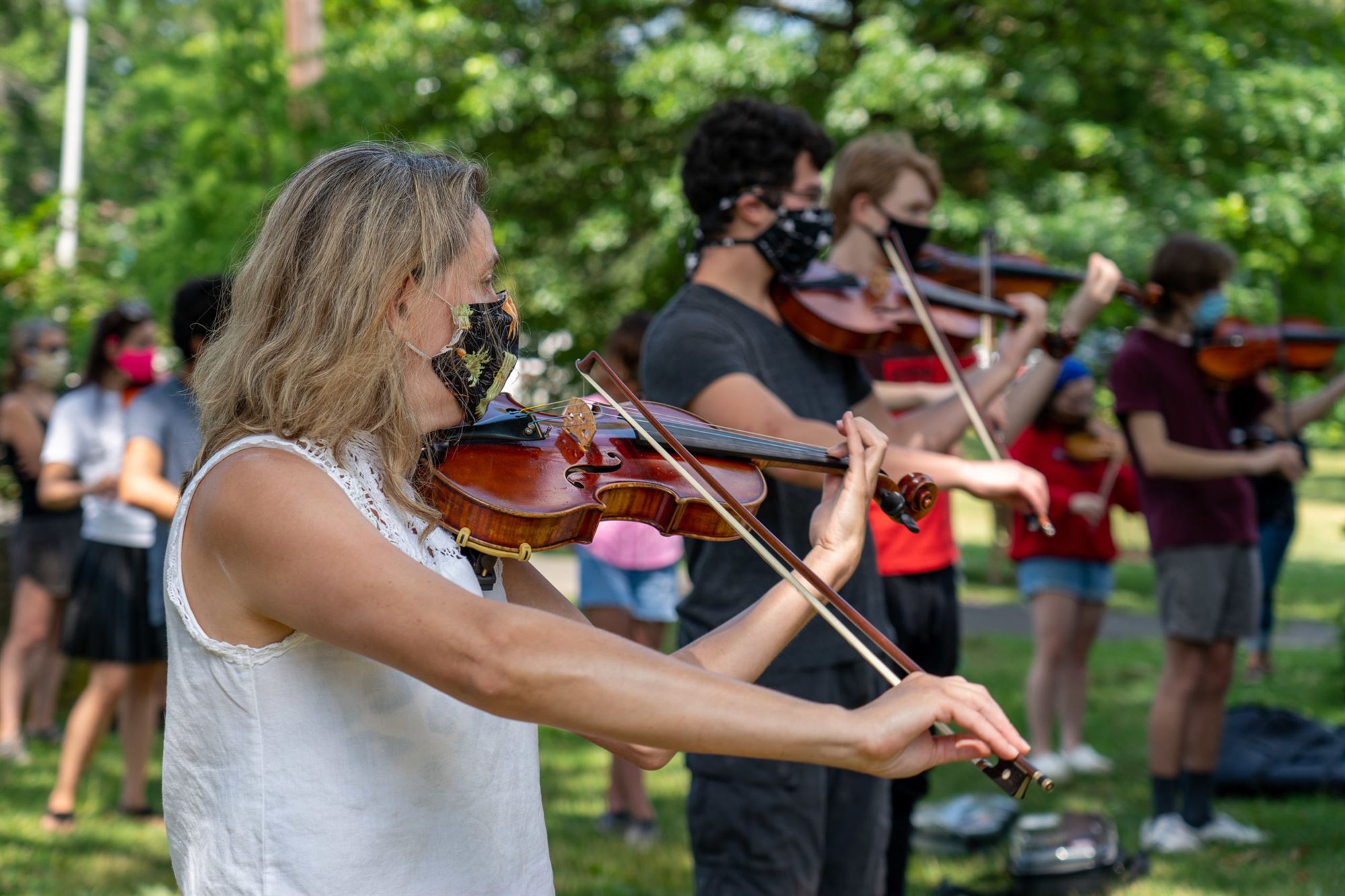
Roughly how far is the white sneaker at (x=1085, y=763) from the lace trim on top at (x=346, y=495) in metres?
4.95

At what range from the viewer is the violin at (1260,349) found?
16.0 ft

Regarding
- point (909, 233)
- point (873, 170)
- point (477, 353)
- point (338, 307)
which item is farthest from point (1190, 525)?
point (338, 307)

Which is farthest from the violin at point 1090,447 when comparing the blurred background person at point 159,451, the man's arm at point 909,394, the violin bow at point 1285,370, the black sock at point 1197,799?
the blurred background person at point 159,451

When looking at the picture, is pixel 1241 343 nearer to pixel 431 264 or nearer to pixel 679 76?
pixel 431 264

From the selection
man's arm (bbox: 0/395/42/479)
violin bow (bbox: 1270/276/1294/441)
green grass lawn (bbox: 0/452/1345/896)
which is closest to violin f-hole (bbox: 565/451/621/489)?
green grass lawn (bbox: 0/452/1345/896)

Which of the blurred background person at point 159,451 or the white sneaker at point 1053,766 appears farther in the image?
the white sneaker at point 1053,766

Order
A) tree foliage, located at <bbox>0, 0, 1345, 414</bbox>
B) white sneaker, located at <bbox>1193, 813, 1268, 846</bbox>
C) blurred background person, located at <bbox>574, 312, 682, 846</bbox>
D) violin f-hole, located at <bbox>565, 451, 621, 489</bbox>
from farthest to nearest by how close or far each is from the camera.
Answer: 1. tree foliage, located at <bbox>0, 0, 1345, 414</bbox>
2. blurred background person, located at <bbox>574, 312, 682, 846</bbox>
3. white sneaker, located at <bbox>1193, 813, 1268, 846</bbox>
4. violin f-hole, located at <bbox>565, 451, 621, 489</bbox>

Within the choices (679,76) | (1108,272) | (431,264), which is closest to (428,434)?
(431,264)

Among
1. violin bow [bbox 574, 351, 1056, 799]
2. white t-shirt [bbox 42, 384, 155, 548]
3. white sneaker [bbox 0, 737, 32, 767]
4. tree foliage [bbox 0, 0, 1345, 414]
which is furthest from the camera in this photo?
tree foliage [bbox 0, 0, 1345, 414]

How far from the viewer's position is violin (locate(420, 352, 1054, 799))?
1666 millimetres

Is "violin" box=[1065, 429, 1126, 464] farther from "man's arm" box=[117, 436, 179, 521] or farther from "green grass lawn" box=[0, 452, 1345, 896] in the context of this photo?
"man's arm" box=[117, 436, 179, 521]

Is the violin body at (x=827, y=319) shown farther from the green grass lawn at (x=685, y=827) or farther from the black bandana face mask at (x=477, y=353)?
the green grass lawn at (x=685, y=827)

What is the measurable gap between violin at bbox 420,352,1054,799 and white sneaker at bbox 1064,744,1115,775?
423cm

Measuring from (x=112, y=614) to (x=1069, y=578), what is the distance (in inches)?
163
